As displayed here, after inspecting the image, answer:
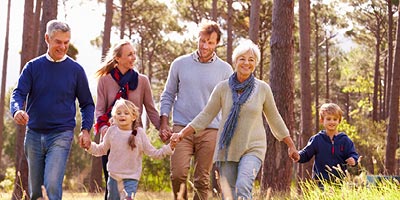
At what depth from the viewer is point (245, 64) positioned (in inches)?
244

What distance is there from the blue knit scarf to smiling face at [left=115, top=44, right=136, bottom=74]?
1.09 m

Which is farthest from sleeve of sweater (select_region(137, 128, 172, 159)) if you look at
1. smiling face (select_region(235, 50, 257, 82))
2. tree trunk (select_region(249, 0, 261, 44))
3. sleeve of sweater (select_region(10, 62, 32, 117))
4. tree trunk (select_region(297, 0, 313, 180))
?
tree trunk (select_region(249, 0, 261, 44))

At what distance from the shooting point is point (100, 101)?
6820 millimetres

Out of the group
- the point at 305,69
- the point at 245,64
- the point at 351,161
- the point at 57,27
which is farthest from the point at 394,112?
the point at 57,27

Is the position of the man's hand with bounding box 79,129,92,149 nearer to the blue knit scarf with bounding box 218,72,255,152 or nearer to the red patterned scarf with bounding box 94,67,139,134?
the red patterned scarf with bounding box 94,67,139,134

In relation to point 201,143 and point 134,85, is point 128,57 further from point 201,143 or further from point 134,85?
point 201,143

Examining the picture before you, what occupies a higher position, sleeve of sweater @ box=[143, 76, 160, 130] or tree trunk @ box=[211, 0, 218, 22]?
tree trunk @ box=[211, 0, 218, 22]

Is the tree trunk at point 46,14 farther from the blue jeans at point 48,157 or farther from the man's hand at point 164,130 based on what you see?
the blue jeans at point 48,157

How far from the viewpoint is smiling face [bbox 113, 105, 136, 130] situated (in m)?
6.30

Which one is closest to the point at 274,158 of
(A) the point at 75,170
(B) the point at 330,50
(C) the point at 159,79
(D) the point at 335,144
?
(D) the point at 335,144

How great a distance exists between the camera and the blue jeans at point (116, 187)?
6.26 meters

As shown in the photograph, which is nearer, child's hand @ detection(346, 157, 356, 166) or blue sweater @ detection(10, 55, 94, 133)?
blue sweater @ detection(10, 55, 94, 133)

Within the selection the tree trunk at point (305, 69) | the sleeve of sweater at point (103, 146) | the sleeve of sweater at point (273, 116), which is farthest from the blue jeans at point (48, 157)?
the tree trunk at point (305, 69)

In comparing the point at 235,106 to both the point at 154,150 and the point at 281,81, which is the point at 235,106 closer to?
the point at 154,150
